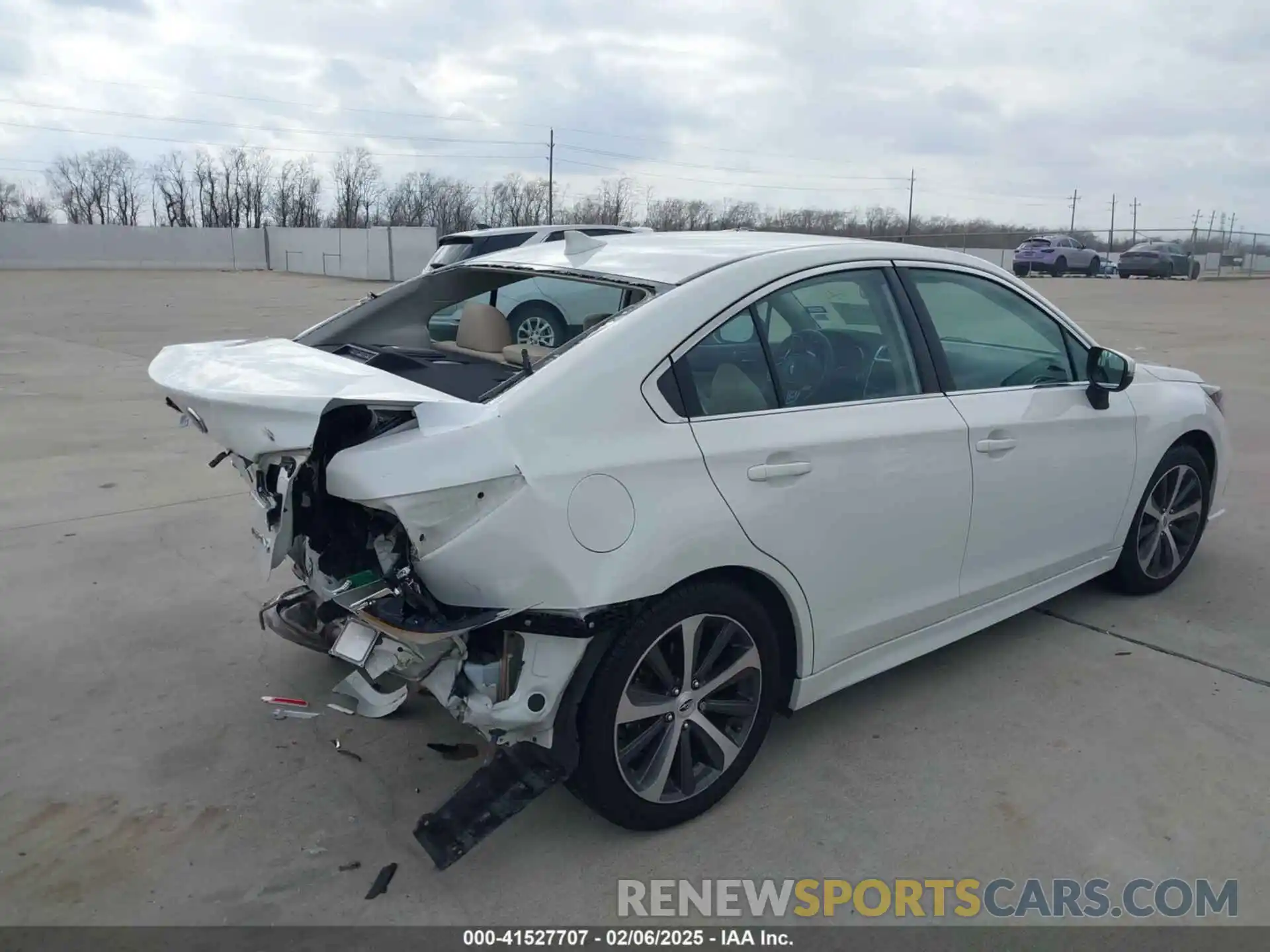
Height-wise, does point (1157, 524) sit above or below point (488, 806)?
above

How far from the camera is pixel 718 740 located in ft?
9.80

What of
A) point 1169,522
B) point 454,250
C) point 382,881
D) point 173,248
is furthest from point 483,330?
point 173,248

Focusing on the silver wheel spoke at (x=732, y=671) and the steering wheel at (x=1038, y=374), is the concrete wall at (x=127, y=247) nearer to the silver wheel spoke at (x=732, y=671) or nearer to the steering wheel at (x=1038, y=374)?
the steering wheel at (x=1038, y=374)

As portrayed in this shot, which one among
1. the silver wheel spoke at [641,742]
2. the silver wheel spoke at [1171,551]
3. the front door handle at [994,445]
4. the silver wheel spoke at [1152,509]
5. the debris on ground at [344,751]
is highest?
the front door handle at [994,445]

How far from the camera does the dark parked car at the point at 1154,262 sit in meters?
33.9

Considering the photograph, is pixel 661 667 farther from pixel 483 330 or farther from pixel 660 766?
pixel 483 330

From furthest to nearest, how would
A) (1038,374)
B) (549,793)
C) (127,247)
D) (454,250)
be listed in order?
(127,247), (454,250), (1038,374), (549,793)

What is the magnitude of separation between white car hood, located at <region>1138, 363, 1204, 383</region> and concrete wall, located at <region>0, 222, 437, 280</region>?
42.8m

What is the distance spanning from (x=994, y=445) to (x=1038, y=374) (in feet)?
1.94

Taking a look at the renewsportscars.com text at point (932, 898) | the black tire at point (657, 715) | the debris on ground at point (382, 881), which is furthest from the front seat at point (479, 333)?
the renewsportscars.com text at point (932, 898)

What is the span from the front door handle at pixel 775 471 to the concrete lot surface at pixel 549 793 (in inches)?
40.7

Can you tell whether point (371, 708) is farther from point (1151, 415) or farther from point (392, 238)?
point (392, 238)

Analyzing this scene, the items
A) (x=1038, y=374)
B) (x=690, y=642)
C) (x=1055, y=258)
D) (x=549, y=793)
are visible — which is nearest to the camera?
(x=690, y=642)

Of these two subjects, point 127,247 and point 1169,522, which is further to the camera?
point 127,247
